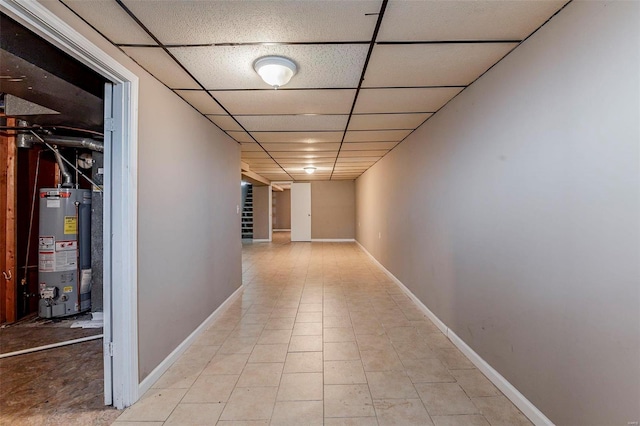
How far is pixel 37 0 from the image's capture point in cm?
121

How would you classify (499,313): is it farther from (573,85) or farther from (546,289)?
(573,85)

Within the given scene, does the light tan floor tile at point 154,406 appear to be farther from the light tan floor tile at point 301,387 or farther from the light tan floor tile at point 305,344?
the light tan floor tile at point 305,344

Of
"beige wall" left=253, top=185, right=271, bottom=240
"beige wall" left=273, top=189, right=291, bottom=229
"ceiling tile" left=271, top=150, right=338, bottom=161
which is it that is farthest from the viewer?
"beige wall" left=273, top=189, right=291, bottom=229

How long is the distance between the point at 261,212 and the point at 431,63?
8.35 meters

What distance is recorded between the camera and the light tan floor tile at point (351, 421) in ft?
5.10

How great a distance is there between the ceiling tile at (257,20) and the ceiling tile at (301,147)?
246cm

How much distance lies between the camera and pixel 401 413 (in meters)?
1.64

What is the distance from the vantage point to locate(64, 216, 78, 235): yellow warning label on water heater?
10.2ft

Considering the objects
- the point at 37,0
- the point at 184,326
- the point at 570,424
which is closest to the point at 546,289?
the point at 570,424

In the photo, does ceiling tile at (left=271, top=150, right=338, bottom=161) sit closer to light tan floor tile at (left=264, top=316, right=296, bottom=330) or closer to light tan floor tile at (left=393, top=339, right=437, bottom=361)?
light tan floor tile at (left=264, top=316, right=296, bottom=330)

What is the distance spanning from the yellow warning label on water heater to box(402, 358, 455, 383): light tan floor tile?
3.67 metres

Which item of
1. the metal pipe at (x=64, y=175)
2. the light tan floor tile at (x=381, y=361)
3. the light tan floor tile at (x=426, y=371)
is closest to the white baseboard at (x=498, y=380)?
the light tan floor tile at (x=426, y=371)

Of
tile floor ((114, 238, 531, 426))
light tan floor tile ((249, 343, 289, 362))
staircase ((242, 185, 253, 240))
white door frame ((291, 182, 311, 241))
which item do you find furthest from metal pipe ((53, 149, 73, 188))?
staircase ((242, 185, 253, 240))

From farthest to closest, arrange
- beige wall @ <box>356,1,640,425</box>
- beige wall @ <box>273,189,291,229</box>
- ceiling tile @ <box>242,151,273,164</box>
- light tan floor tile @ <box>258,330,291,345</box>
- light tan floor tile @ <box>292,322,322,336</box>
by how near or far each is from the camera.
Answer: beige wall @ <box>273,189,291,229</box> → ceiling tile @ <box>242,151,273,164</box> → light tan floor tile @ <box>292,322,322,336</box> → light tan floor tile @ <box>258,330,291,345</box> → beige wall @ <box>356,1,640,425</box>
